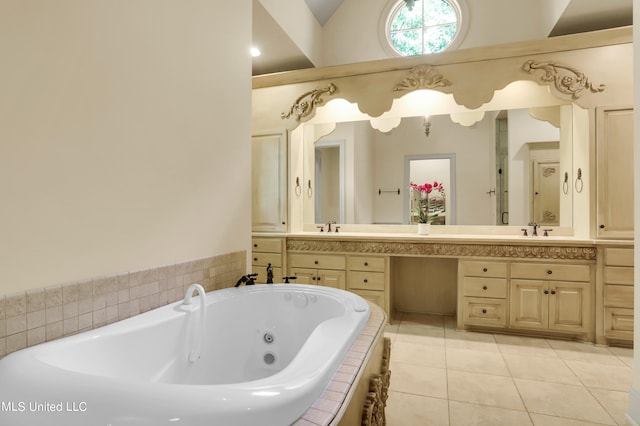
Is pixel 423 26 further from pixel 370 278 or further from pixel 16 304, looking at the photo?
pixel 16 304

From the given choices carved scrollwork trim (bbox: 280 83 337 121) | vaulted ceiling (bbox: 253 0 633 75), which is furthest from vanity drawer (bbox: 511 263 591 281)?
carved scrollwork trim (bbox: 280 83 337 121)

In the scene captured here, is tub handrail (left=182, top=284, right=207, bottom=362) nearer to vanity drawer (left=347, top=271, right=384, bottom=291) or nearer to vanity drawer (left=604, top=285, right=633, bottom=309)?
vanity drawer (left=347, top=271, right=384, bottom=291)

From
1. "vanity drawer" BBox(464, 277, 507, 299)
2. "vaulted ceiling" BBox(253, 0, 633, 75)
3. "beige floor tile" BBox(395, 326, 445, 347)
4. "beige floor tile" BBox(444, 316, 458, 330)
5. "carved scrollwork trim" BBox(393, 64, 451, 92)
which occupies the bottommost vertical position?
"beige floor tile" BBox(395, 326, 445, 347)

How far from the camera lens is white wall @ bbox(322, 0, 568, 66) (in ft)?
10.6

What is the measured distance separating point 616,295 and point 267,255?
2.97 m

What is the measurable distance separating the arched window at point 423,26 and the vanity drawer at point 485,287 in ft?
8.10

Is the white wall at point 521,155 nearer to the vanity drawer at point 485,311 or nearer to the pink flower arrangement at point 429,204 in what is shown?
the pink flower arrangement at point 429,204

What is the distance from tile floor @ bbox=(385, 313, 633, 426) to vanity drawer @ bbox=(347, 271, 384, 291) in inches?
17.2

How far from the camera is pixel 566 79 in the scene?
2.76 m

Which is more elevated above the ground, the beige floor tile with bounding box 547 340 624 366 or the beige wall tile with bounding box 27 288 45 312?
the beige wall tile with bounding box 27 288 45 312

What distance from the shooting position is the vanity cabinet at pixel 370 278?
313 centimetres

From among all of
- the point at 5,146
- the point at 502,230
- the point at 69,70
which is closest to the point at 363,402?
the point at 5,146

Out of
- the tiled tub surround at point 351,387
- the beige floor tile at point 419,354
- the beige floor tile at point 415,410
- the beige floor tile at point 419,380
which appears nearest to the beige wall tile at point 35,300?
the tiled tub surround at point 351,387

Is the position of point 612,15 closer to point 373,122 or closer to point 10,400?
point 373,122
